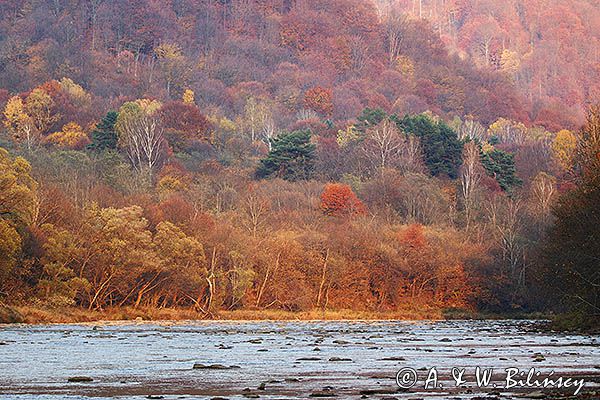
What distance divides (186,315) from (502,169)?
67.3m

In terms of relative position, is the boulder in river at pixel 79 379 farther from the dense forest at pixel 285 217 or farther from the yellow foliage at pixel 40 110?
the yellow foliage at pixel 40 110

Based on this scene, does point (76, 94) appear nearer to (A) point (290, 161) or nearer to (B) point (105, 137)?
(B) point (105, 137)

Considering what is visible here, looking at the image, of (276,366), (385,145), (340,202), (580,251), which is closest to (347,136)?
(385,145)

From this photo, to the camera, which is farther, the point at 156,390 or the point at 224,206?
the point at 224,206

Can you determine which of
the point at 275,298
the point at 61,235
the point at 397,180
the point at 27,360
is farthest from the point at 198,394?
the point at 397,180

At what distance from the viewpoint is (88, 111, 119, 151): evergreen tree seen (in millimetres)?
132500

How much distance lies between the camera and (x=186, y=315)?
81.3 metres

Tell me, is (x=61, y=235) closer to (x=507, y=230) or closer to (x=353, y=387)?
(x=507, y=230)

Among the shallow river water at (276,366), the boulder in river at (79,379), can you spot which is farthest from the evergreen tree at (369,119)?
the boulder in river at (79,379)

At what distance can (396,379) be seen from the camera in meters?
23.7

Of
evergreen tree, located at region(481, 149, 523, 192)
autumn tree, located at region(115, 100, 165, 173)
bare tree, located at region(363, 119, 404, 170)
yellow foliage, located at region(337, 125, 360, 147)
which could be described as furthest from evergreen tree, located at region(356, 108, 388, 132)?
autumn tree, located at region(115, 100, 165, 173)

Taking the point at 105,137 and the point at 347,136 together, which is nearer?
the point at 105,137

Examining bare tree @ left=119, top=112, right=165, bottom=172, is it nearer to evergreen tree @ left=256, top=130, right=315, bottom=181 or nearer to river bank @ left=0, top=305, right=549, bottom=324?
evergreen tree @ left=256, top=130, right=315, bottom=181

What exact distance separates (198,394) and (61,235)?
188ft
